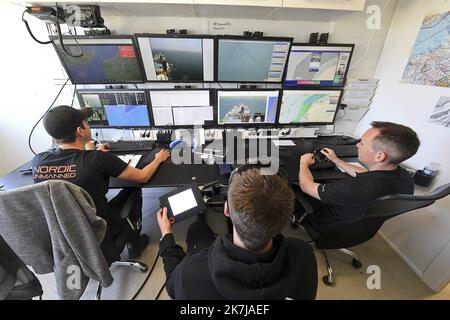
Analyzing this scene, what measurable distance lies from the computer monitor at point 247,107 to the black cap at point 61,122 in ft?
3.38

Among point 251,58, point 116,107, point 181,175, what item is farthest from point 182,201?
point 251,58

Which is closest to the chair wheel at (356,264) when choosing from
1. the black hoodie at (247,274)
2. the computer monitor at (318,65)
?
the black hoodie at (247,274)

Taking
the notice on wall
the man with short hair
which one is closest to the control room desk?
the notice on wall

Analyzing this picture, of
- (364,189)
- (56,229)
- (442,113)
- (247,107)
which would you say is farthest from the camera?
(247,107)

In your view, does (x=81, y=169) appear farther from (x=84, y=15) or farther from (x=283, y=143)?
(x=283, y=143)

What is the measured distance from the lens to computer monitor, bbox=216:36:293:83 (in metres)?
1.47

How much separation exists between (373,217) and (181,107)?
5.08 feet

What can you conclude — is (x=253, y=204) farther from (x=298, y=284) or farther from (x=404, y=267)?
(x=404, y=267)

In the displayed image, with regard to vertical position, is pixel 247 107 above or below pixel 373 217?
above

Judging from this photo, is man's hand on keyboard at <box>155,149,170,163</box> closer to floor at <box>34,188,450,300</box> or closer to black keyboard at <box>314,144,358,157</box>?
floor at <box>34,188,450,300</box>

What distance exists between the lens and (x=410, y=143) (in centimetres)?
101

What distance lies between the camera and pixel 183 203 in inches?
42.3

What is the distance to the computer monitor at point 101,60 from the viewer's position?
4.59 feet

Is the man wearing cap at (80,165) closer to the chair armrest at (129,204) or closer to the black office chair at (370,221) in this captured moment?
the chair armrest at (129,204)
